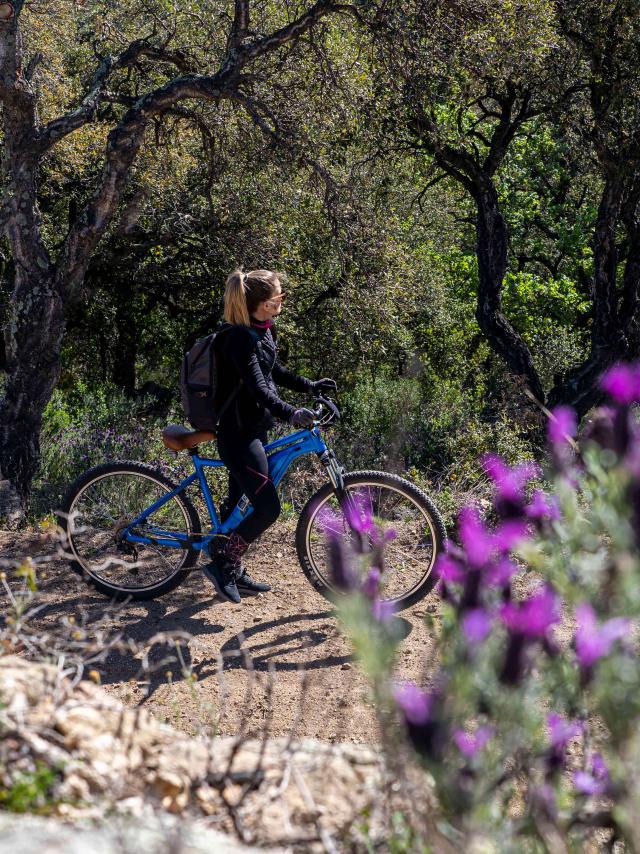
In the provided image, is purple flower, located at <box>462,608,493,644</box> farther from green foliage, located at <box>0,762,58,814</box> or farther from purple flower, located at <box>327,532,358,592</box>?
green foliage, located at <box>0,762,58,814</box>

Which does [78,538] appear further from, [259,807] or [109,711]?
[259,807]

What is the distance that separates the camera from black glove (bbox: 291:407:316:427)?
15.9 feet

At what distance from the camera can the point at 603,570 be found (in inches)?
75.0

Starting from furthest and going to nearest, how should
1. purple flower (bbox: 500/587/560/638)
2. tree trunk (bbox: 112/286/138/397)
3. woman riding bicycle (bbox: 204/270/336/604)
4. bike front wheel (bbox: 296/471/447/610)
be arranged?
1. tree trunk (bbox: 112/286/138/397)
2. bike front wheel (bbox: 296/471/447/610)
3. woman riding bicycle (bbox: 204/270/336/604)
4. purple flower (bbox: 500/587/560/638)

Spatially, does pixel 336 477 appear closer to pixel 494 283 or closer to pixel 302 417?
pixel 302 417

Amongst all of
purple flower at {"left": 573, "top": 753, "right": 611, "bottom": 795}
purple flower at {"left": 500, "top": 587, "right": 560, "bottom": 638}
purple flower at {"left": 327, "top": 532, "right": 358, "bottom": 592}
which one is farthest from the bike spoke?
purple flower at {"left": 500, "top": 587, "right": 560, "bottom": 638}

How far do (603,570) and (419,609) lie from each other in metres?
3.74

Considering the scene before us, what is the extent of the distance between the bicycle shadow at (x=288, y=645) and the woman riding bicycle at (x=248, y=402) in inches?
12.2

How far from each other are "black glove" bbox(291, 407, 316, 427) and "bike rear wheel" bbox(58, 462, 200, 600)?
0.99 metres

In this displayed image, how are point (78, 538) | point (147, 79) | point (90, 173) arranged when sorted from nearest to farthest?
point (78, 538)
point (147, 79)
point (90, 173)

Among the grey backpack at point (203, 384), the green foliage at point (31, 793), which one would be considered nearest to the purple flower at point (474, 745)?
the green foliage at point (31, 793)

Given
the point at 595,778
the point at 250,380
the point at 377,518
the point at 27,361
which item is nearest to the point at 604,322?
the point at 27,361

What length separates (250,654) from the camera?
16.1 ft

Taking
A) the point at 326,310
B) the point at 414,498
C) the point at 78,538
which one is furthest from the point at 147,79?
the point at 414,498
